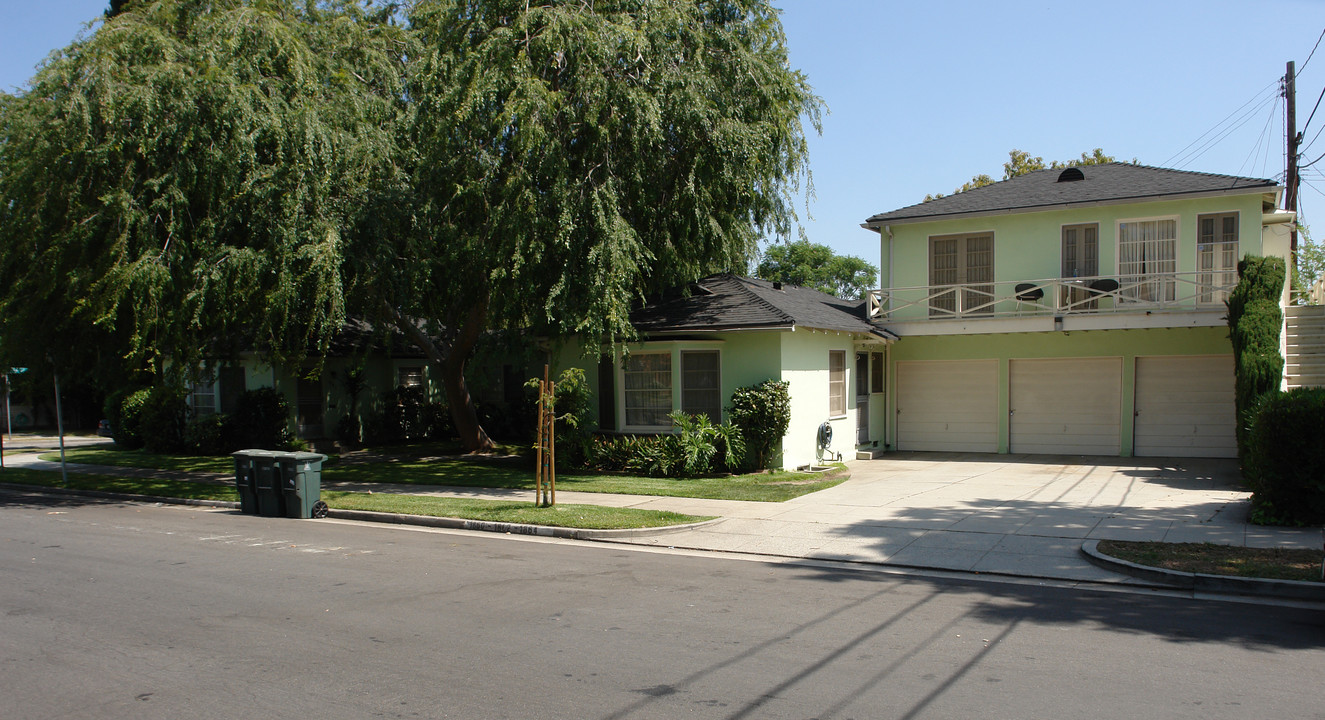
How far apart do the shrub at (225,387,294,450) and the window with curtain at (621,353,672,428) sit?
10414 millimetres

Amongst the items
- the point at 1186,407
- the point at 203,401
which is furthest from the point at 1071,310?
the point at 203,401

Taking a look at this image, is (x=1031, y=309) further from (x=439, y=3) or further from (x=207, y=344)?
(x=207, y=344)

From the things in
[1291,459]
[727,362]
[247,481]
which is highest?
[727,362]

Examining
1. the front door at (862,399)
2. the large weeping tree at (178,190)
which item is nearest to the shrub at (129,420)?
the large weeping tree at (178,190)

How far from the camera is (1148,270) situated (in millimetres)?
19250

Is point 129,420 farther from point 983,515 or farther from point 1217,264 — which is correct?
point 1217,264

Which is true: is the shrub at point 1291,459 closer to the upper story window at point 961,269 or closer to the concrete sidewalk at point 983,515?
the concrete sidewalk at point 983,515

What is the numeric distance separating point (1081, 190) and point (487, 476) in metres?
15.1

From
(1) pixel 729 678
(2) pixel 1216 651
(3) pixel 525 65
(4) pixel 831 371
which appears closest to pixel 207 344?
(3) pixel 525 65

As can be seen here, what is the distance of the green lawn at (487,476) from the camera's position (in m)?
15.0

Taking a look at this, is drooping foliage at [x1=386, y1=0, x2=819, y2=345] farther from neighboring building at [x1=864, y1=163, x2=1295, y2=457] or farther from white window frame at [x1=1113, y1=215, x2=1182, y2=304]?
white window frame at [x1=1113, y1=215, x2=1182, y2=304]

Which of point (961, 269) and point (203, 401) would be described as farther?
point (203, 401)

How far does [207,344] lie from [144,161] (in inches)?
140

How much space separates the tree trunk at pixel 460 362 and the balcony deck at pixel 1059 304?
31.3 feet
